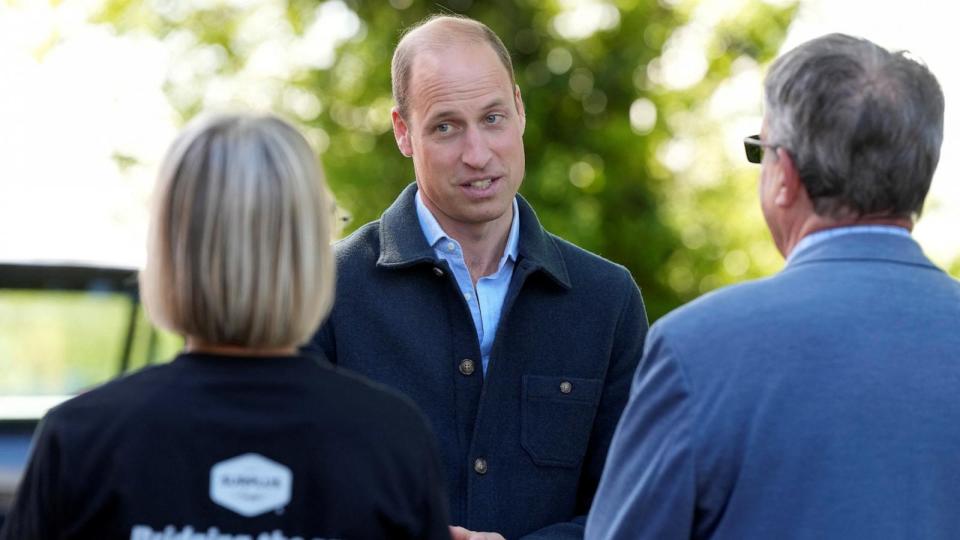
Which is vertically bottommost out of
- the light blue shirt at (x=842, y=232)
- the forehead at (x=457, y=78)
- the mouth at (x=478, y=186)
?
the light blue shirt at (x=842, y=232)

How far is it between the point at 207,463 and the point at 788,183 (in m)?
1.12

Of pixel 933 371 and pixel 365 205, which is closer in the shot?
pixel 933 371

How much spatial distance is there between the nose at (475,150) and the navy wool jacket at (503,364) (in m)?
0.21

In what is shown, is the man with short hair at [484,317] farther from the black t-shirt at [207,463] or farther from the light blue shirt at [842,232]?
the black t-shirt at [207,463]

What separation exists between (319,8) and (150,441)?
49.2ft

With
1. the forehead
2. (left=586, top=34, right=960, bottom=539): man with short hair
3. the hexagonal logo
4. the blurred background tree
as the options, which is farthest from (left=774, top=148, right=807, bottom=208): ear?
the blurred background tree

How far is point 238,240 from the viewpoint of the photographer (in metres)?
2.37

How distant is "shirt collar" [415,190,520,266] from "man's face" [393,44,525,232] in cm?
2

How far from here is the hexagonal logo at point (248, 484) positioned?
2.35 metres

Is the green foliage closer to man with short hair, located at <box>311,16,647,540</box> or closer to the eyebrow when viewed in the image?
man with short hair, located at <box>311,16,647,540</box>

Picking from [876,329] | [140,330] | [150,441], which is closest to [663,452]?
[876,329]

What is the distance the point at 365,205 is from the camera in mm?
15812

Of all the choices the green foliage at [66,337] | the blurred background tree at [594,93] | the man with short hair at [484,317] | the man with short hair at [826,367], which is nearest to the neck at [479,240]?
the man with short hair at [484,317]

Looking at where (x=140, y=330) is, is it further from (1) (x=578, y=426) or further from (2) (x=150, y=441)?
(2) (x=150, y=441)
